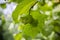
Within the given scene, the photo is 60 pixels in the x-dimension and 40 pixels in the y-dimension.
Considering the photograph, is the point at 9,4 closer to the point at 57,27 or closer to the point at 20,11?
the point at 20,11

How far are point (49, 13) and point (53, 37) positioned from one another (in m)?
0.15

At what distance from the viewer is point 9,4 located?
47.6 inches

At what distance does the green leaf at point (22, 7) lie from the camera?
1086 mm

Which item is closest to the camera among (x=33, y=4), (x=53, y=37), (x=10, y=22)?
(x=53, y=37)

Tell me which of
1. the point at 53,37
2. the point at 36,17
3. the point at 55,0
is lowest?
the point at 53,37

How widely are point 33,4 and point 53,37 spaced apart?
27 centimetres

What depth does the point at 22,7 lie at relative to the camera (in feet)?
3.62

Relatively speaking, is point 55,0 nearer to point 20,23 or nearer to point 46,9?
point 46,9

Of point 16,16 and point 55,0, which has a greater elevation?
point 55,0

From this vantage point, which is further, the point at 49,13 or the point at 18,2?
the point at 18,2

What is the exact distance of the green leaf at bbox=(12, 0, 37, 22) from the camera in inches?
42.8

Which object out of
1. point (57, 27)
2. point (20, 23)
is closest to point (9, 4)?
point (20, 23)

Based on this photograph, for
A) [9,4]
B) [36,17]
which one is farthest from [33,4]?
[9,4]

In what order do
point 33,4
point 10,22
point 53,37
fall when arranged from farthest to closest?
point 10,22 → point 33,4 → point 53,37
